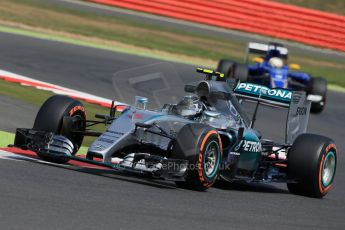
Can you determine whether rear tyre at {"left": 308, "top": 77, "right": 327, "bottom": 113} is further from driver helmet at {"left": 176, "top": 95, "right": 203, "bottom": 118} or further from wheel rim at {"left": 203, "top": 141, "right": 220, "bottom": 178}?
wheel rim at {"left": 203, "top": 141, "right": 220, "bottom": 178}

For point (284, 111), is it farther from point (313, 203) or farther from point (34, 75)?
point (313, 203)

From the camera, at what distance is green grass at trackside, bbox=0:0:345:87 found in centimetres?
2688

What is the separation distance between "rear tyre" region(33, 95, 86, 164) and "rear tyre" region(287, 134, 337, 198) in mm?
2552

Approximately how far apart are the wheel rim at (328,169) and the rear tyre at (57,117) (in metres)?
3.00

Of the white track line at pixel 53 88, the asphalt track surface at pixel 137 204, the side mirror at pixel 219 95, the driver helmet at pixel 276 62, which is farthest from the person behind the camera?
the driver helmet at pixel 276 62

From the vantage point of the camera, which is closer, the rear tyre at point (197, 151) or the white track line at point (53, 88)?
the rear tyre at point (197, 151)

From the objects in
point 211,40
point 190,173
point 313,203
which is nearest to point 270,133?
point 313,203

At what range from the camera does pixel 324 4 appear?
39.9 metres

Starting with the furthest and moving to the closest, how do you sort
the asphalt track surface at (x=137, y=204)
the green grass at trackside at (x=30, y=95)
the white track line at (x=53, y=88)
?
1. the white track line at (x=53, y=88)
2. the green grass at trackside at (x=30, y=95)
3. the asphalt track surface at (x=137, y=204)

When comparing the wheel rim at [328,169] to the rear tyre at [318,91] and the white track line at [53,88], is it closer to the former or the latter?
the white track line at [53,88]

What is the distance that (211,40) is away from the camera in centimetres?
3120

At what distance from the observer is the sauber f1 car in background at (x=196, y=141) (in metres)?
9.62

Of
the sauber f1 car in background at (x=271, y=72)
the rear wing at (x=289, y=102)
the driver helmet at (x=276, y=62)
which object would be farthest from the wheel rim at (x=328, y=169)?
the driver helmet at (x=276, y=62)

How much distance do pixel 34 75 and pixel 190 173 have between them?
10.2 meters
